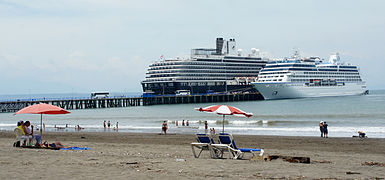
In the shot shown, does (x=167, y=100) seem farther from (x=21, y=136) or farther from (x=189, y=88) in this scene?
(x=21, y=136)

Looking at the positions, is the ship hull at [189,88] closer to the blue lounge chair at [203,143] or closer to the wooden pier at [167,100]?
the wooden pier at [167,100]

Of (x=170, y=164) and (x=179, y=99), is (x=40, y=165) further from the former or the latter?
(x=179, y=99)

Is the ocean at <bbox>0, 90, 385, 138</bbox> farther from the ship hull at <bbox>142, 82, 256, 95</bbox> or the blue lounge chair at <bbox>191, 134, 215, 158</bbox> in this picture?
the ship hull at <bbox>142, 82, 256, 95</bbox>

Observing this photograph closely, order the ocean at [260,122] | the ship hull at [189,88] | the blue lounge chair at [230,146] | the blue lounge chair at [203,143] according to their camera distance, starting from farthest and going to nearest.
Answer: the ship hull at [189,88], the ocean at [260,122], the blue lounge chair at [203,143], the blue lounge chair at [230,146]

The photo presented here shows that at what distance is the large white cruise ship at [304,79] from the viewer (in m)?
75.0

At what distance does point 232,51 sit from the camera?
348ft

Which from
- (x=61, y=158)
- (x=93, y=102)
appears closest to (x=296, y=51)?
(x=93, y=102)

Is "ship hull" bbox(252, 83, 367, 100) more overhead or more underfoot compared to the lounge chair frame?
more overhead

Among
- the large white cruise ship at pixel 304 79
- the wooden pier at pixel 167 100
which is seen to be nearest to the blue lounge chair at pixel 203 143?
the wooden pier at pixel 167 100

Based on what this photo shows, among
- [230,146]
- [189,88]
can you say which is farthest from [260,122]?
[189,88]

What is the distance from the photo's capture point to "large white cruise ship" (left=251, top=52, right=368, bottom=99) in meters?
75.0

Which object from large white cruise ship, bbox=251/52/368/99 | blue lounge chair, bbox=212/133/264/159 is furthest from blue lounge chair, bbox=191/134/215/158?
large white cruise ship, bbox=251/52/368/99

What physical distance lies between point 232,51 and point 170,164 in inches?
3880

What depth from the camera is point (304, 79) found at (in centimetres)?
7688
